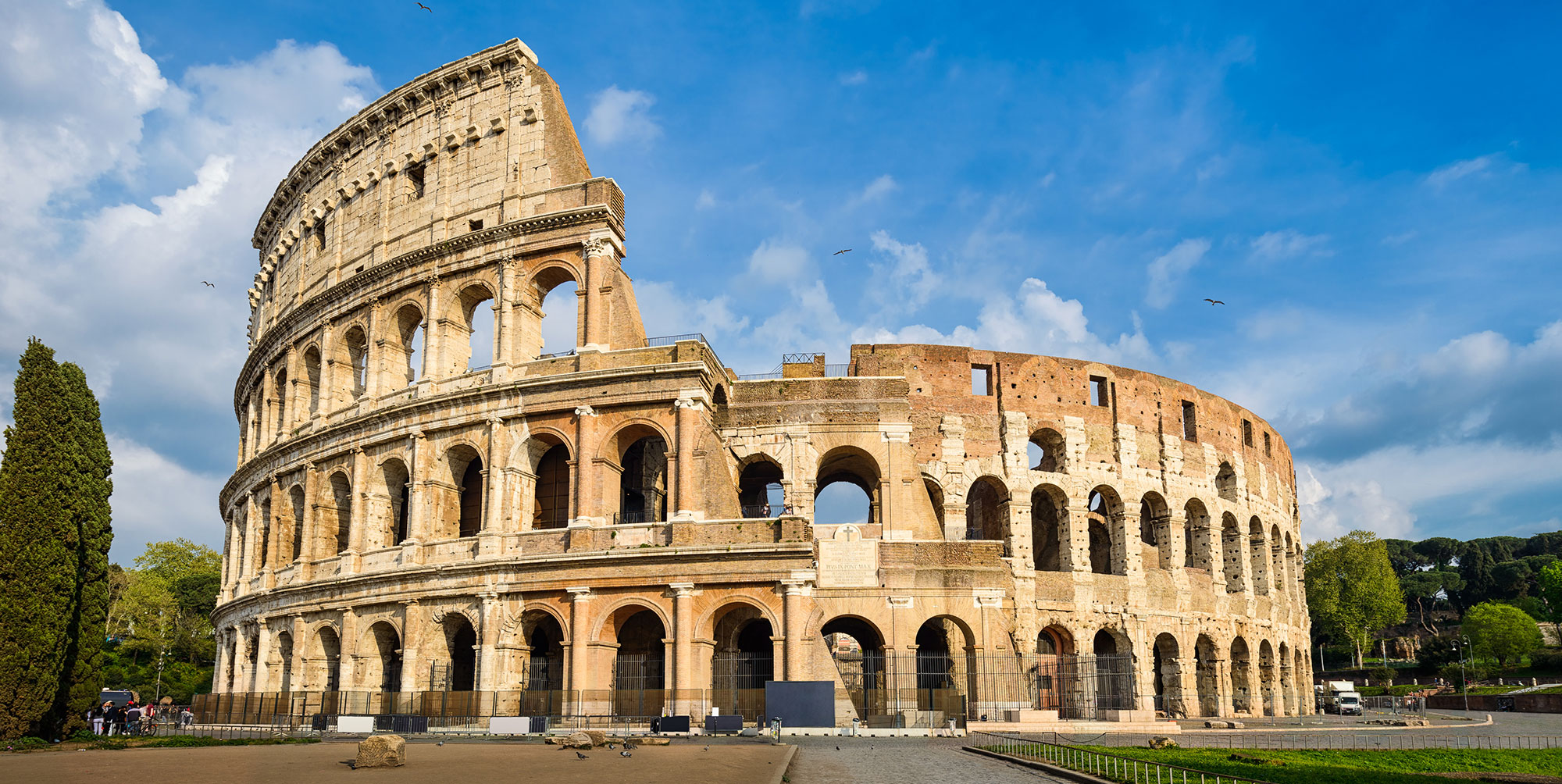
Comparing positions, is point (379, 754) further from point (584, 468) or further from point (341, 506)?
point (341, 506)

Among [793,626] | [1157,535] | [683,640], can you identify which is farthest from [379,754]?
[1157,535]

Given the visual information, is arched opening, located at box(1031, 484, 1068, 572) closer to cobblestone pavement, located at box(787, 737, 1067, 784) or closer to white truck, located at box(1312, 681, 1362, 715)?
cobblestone pavement, located at box(787, 737, 1067, 784)

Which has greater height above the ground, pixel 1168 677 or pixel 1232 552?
pixel 1232 552

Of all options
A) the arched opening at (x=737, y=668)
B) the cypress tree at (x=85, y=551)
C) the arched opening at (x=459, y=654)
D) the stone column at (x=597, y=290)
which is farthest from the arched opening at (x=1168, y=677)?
the cypress tree at (x=85, y=551)

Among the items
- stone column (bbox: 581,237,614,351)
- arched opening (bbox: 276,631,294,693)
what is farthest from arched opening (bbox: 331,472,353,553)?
stone column (bbox: 581,237,614,351)

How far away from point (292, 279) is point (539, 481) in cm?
1353

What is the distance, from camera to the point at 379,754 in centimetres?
A: 1462

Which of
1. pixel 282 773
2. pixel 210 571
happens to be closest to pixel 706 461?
pixel 282 773

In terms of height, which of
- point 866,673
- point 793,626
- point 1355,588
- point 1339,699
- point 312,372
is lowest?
point 1339,699

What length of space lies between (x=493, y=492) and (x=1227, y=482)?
85.0 feet

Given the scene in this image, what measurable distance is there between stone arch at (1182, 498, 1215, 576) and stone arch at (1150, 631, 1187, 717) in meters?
3.12

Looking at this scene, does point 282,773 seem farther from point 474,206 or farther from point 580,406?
point 474,206

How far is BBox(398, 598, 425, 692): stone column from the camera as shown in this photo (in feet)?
88.4

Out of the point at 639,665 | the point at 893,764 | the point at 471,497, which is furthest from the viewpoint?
the point at 471,497
